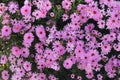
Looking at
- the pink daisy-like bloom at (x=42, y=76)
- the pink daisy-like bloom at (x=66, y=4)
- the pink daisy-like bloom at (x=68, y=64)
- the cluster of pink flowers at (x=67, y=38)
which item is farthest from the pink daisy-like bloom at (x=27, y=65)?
the pink daisy-like bloom at (x=66, y=4)

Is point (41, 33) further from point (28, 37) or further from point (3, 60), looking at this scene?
point (3, 60)

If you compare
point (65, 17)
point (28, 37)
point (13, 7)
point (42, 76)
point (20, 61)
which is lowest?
point (42, 76)

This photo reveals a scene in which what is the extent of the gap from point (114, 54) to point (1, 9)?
1073mm

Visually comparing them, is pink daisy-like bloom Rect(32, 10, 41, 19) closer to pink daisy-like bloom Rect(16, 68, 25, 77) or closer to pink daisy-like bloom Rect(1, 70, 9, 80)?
pink daisy-like bloom Rect(16, 68, 25, 77)

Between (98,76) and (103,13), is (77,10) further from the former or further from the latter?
(98,76)

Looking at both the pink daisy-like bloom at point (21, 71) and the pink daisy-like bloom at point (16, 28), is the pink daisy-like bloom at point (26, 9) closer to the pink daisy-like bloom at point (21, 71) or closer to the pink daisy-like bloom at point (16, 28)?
the pink daisy-like bloom at point (16, 28)

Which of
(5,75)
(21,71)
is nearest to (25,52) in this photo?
(21,71)

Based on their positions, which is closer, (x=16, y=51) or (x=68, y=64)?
(x=68, y=64)

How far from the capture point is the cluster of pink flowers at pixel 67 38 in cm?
382

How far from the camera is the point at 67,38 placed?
3.85 m

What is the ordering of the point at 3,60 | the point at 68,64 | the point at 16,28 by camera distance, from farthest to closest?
the point at 3,60 < the point at 16,28 < the point at 68,64

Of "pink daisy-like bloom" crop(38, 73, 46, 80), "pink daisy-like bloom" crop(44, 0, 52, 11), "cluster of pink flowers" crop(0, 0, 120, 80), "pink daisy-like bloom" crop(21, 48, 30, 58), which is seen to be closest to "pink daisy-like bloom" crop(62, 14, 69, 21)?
"cluster of pink flowers" crop(0, 0, 120, 80)

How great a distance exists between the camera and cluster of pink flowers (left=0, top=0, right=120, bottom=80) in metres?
3.82

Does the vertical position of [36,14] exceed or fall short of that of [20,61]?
it exceeds it
